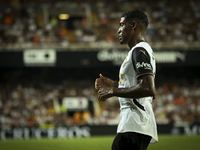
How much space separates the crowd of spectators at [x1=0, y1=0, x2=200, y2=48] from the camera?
18.4m

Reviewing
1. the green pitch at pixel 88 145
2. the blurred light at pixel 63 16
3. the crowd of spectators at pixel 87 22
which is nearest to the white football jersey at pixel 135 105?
the green pitch at pixel 88 145

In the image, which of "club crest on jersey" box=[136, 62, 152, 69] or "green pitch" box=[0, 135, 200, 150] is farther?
"green pitch" box=[0, 135, 200, 150]

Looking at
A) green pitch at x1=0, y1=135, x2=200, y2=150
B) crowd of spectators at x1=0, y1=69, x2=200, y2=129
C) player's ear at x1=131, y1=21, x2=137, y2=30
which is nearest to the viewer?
player's ear at x1=131, y1=21, x2=137, y2=30

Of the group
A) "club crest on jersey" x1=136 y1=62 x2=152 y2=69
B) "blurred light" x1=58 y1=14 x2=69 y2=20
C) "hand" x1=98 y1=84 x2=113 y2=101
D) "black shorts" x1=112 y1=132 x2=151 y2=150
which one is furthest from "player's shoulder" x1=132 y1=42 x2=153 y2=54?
"blurred light" x1=58 y1=14 x2=69 y2=20

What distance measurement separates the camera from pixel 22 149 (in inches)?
400

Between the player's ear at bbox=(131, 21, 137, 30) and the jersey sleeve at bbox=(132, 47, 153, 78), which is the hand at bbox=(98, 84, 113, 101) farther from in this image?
the player's ear at bbox=(131, 21, 137, 30)

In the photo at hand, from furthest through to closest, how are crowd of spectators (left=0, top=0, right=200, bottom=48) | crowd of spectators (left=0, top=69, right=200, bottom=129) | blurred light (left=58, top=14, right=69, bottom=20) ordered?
blurred light (left=58, top=14, right=69, bottom=20) → crowd of spectators (left=0, top=0, right=200, bottom=48) → crowd of spectators (left=0, top=69, right=200, bottom=129)

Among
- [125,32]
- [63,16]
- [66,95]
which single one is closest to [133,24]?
[125,32]

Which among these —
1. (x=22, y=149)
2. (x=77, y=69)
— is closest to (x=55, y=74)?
(x=77, y=69)

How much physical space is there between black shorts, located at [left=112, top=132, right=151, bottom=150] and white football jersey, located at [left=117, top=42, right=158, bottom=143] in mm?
37

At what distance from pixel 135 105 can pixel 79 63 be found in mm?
15673

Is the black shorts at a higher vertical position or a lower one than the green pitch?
higher

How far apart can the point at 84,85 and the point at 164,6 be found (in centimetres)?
752

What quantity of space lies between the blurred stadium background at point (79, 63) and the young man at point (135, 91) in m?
13.3
